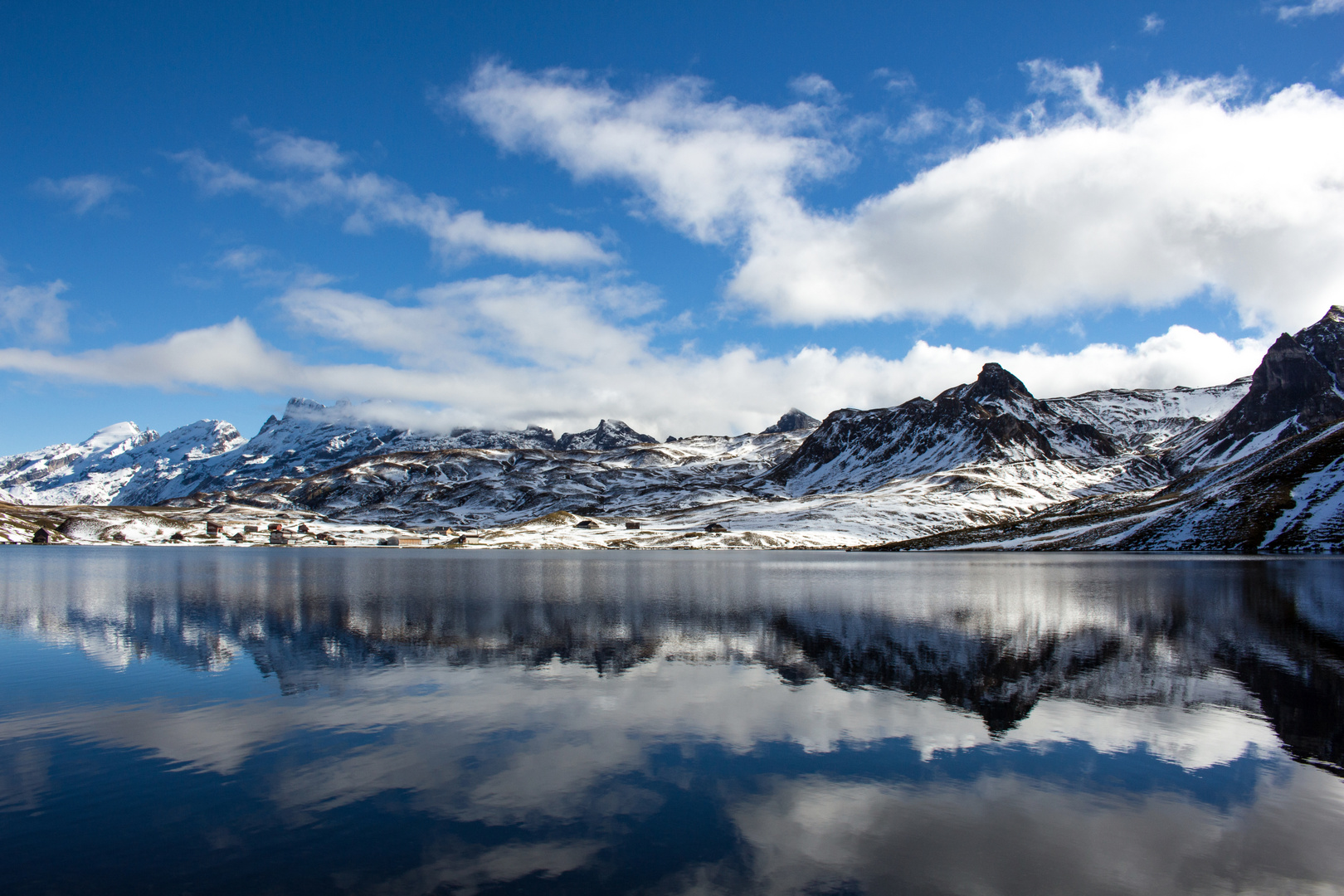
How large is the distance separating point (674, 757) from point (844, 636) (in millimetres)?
27174

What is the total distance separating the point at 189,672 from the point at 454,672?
43.8 feet

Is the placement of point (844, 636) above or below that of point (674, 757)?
below

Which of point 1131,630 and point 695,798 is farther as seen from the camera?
point 1131,630

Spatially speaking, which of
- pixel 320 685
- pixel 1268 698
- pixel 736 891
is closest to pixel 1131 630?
pixel 1268 698

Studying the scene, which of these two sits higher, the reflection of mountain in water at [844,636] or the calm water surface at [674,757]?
the calm water surface at [674,757]

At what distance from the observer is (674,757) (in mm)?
23375

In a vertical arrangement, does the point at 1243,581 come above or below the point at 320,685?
below

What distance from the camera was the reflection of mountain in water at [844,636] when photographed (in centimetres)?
3297

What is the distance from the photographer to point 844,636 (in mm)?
47938

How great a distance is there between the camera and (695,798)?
19703 millimetres

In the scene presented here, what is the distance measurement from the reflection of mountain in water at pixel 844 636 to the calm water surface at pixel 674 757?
39 cm

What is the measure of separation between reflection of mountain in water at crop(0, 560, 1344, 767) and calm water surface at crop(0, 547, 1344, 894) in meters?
0.39

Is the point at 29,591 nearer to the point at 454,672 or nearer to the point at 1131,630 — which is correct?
the point at 454,672

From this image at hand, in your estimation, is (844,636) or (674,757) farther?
(844,636)
